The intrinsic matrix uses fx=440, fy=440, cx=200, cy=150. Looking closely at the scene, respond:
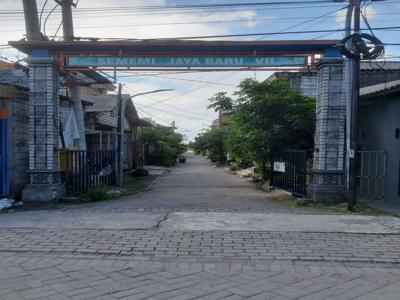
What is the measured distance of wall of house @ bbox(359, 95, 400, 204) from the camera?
13633 mm

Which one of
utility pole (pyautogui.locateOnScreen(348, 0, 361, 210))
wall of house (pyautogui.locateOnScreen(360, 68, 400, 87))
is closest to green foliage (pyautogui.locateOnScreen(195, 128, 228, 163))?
wall of house (pyautogui.locateOnScreen(360, 68, 400, 87))

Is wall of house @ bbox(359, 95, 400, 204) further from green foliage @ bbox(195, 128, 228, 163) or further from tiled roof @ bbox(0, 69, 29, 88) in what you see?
green foliage @ bbox(195, 128, 228, 163)

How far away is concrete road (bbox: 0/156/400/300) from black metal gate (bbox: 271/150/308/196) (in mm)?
3221

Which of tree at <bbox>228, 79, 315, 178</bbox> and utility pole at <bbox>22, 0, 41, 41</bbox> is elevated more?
utility pole at <bbox>22, 0, 41, 41</bbox>

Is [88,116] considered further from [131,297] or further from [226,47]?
[131,297]

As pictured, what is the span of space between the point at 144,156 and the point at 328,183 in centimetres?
2798

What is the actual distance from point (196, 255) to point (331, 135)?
7346 mm

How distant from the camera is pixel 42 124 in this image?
42.4ft

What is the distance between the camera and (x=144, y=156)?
39.5m

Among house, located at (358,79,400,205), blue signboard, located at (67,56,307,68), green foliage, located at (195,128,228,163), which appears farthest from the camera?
green foliage, located at (195,128,228,163)

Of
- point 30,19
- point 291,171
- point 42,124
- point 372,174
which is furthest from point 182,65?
point 372,174

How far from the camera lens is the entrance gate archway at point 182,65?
1280cm

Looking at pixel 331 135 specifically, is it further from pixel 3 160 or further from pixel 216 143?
pixel 216 143

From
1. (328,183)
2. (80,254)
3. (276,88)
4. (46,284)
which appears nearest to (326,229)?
(328,183)
